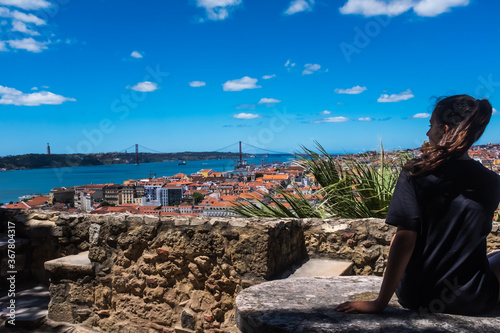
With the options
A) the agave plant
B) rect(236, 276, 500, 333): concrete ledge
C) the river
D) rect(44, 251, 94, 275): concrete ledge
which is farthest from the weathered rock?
the river

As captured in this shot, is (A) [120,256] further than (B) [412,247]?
Yes

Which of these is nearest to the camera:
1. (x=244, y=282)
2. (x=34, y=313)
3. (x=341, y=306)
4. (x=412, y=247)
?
(x=412, y=247)

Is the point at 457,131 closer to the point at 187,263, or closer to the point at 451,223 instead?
the point at 451,223

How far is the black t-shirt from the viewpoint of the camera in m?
1.37

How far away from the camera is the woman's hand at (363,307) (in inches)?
57.4

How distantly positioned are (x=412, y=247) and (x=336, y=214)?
8.25ft

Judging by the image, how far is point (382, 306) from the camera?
4.76 feet

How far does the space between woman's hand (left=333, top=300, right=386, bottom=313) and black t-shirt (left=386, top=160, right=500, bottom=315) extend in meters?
0.19

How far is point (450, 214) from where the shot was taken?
1.38m

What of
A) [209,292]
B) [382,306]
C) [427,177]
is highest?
[427,177]

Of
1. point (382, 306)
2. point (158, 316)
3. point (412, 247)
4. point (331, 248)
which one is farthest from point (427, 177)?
point (158, 316)

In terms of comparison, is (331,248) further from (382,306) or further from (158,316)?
(382,306)

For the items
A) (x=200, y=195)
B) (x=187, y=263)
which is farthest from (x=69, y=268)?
→ (x=200, y=195)

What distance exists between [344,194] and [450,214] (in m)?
2.64
